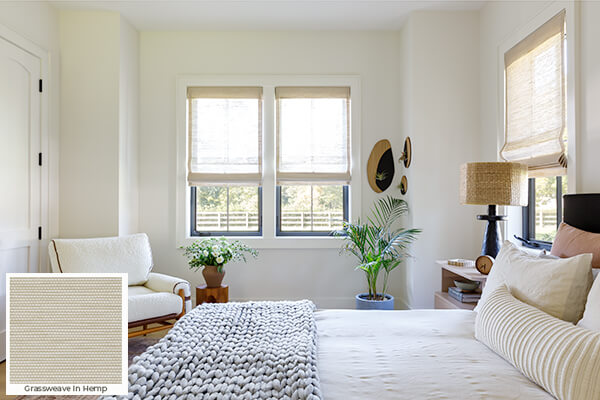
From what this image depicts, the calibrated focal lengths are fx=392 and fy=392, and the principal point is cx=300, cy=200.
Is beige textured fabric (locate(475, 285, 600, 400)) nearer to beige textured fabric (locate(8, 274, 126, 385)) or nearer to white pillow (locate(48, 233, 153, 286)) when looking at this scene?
beige textured fabric (locate(8, 274, 126, 385))

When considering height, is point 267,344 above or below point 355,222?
below

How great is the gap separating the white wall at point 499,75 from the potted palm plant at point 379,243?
34.4 inches

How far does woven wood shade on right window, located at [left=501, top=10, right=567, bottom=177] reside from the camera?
2389mm

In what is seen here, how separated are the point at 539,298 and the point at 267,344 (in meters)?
0.98

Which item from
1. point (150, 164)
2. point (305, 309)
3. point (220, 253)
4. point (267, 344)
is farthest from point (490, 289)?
point (150, 164)

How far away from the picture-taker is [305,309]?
72.2 inches

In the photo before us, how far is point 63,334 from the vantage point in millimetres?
503

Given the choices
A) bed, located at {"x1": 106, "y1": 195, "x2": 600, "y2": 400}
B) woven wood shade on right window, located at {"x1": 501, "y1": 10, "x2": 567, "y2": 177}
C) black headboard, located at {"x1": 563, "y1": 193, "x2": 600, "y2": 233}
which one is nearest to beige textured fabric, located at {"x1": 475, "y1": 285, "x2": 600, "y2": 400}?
bed, located at {"x1": 106, "y1": 195, "x2": 600, "y2": 400}

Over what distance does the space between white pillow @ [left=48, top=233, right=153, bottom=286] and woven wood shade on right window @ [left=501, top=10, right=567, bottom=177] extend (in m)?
3.02

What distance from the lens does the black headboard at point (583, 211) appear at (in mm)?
1908

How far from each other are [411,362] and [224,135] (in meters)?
3.06

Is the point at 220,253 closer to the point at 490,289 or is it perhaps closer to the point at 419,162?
the point at 419,162

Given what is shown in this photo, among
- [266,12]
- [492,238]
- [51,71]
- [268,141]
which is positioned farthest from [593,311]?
[51,71]

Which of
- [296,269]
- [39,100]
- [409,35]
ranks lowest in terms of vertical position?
[296,269]
